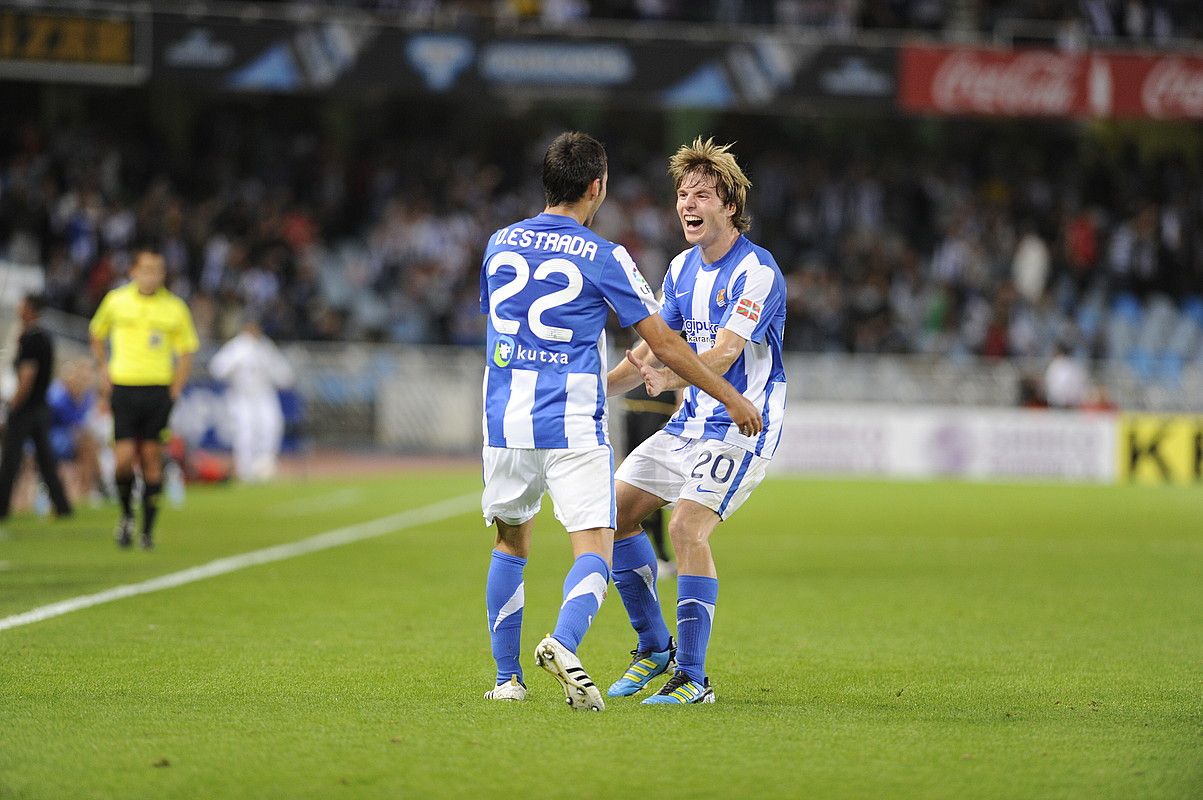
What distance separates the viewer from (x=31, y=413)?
15.2 m

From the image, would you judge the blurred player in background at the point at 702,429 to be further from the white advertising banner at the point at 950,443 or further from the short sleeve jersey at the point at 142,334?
the white advertising banner at the point at 950,443

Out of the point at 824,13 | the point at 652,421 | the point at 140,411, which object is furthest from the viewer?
the point at 824,13

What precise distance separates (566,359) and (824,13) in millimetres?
25155

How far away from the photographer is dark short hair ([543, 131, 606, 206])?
605 centimetres

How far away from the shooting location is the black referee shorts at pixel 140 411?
12695mm

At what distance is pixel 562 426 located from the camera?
6.05 metres

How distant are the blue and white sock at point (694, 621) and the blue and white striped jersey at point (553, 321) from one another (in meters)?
0.84

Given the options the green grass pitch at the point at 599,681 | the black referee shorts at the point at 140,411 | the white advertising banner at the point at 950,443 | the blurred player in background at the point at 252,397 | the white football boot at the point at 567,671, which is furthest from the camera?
the white advertising banner at the point at 950,443

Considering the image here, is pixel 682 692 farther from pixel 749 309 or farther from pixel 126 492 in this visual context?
pixel 126 492

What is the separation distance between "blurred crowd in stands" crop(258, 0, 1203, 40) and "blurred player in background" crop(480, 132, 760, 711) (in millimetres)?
23576

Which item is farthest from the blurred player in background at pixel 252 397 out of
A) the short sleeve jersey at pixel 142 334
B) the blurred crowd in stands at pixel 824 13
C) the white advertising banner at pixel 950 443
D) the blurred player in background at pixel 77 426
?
the short sleeve jersey at pixel 142 334

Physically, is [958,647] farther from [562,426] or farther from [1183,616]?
[562,426]

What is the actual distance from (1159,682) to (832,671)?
1466mm

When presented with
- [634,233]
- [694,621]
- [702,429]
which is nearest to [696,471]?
[702,429]
